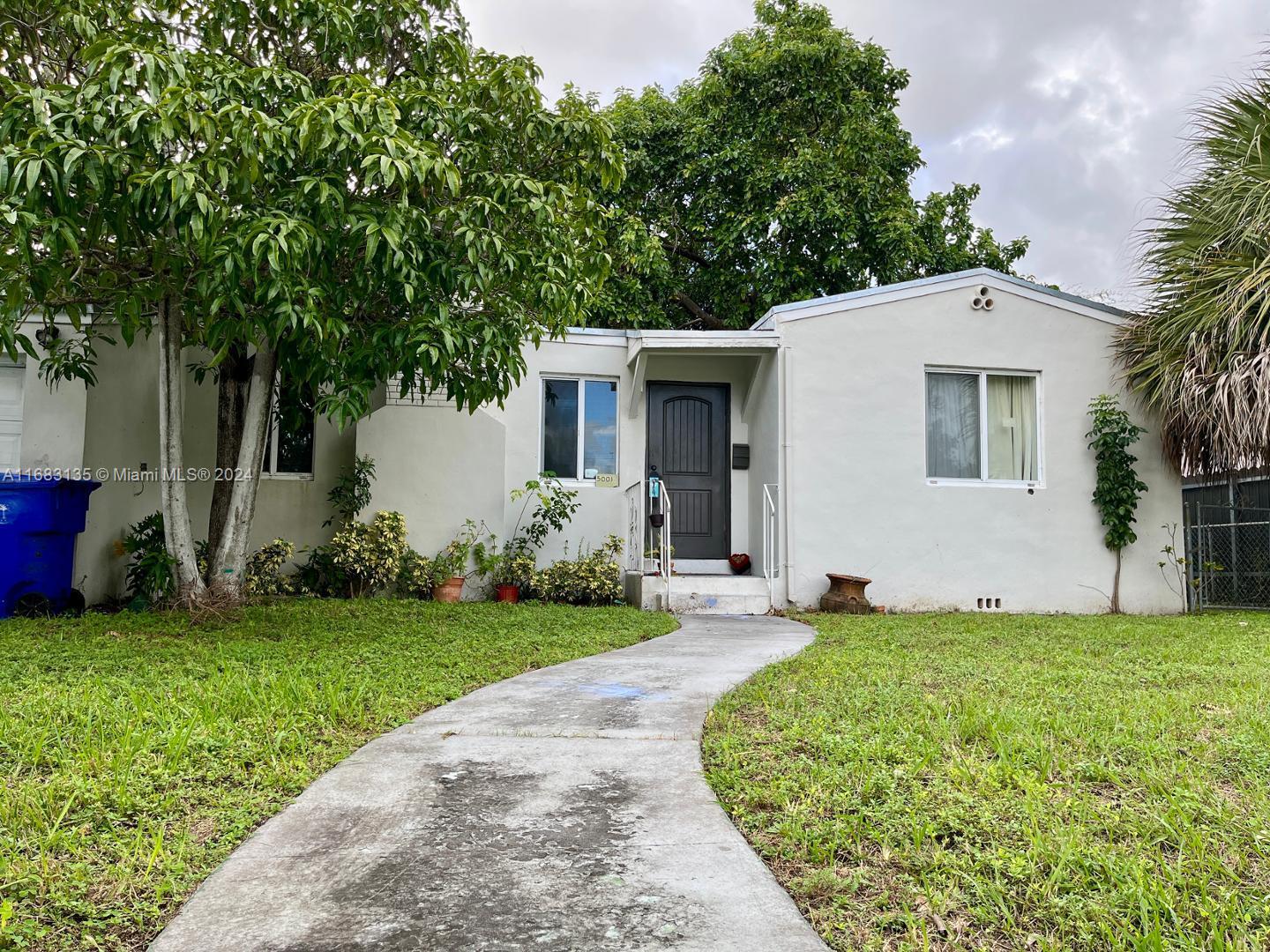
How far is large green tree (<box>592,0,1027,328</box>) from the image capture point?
43.8ft

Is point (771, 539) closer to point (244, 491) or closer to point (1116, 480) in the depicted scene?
point (1116, 480)

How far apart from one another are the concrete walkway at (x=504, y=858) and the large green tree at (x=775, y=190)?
10479mm

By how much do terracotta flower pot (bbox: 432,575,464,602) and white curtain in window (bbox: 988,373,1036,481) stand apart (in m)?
5.75

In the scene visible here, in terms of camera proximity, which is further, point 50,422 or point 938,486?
point 938,486

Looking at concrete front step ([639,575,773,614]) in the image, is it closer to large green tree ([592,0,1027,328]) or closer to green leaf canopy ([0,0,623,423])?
green leaf canopy ([0,0,623,423])

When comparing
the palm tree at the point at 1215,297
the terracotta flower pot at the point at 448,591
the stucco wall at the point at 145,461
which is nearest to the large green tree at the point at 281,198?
the stucco wall at the point at 145,461

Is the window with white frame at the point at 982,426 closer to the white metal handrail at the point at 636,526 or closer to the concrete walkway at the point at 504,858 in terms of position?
the white metal handrail at the point at 636,526

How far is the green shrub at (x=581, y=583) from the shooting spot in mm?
8930

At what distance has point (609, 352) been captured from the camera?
983 centimetres

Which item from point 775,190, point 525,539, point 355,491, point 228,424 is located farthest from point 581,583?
point 775,190

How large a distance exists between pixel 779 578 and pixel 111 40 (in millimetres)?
6955

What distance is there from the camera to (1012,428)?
9.59 m

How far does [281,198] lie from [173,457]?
2654 millimetres

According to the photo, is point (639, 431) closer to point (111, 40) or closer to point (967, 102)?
point (111, 40)
